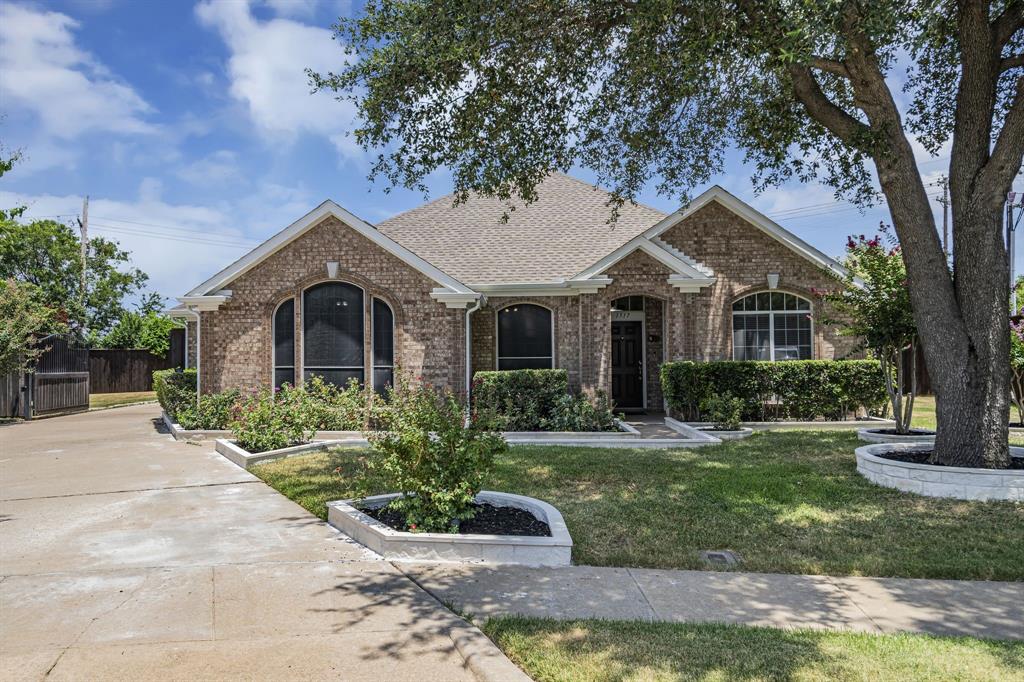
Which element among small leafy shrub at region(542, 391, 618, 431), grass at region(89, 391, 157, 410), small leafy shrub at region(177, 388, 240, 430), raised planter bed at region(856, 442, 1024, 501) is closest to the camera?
raised planter bed at region(856, 442, 1024, 501)

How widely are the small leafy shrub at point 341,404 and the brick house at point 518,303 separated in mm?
488

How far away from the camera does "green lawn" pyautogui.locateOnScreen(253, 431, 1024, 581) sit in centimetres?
546

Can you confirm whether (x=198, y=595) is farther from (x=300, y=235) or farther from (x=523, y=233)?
(x=523, y=233)

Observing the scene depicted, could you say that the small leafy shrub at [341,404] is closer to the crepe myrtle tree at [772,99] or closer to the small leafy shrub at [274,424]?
the small leafy shrub at [274,424]

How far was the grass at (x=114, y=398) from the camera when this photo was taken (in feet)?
79.9

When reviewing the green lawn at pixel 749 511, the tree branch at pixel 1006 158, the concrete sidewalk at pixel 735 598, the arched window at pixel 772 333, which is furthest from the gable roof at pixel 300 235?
the concrete sidewalk at pixel 735 598

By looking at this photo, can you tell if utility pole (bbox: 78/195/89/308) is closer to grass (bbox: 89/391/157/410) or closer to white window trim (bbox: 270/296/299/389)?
grass (bbox: 89/391/157/410)

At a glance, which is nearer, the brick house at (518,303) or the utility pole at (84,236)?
the brick house at (518,303)

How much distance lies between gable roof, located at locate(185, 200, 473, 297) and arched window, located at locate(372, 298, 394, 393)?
1.22 m

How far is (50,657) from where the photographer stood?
3797mm

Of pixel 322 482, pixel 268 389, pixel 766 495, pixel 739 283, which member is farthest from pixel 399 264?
pixel 766 495

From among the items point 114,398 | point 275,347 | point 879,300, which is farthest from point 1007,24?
point 114,398

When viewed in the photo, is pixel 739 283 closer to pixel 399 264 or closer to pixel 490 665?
pixel 399 264

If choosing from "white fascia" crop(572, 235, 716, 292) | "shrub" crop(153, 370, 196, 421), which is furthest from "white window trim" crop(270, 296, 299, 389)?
"white fascia" crop(572, 235, 716, 292)
